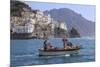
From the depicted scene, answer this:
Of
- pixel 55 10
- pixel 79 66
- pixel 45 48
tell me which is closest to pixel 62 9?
pixel 55 10

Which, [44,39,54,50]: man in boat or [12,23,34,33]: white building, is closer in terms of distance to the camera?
[12,23,34,33]: white building

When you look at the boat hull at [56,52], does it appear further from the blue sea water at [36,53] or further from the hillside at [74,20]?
the hillside at [74,20]

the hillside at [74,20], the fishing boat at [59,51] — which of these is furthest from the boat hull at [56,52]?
the hillside at [74,20]

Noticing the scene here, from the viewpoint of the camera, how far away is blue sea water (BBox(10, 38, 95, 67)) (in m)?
2.14

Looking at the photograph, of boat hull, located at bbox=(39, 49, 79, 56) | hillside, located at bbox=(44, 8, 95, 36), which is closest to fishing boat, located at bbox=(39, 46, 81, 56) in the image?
boat hull, located at bbox=(39, 49, 79, 56)

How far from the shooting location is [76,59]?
7.81 feet

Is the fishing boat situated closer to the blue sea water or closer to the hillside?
the blue sea water

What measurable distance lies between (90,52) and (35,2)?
2.73 ft

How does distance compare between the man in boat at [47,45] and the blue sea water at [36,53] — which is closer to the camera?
the blue sea water at [36,53]

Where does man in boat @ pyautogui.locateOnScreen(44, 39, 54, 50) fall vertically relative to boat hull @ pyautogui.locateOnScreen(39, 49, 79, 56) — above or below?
above

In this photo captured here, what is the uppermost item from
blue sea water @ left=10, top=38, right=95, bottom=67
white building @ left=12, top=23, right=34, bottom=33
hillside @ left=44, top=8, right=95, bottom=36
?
hillside @ left=44, top=8, right=95, bottom=36

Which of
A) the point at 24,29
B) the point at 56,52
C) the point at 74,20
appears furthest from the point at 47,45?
the point at 74,20

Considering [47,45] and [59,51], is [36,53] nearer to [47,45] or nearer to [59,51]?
[47,45]

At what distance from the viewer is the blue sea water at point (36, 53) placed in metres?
2.14
